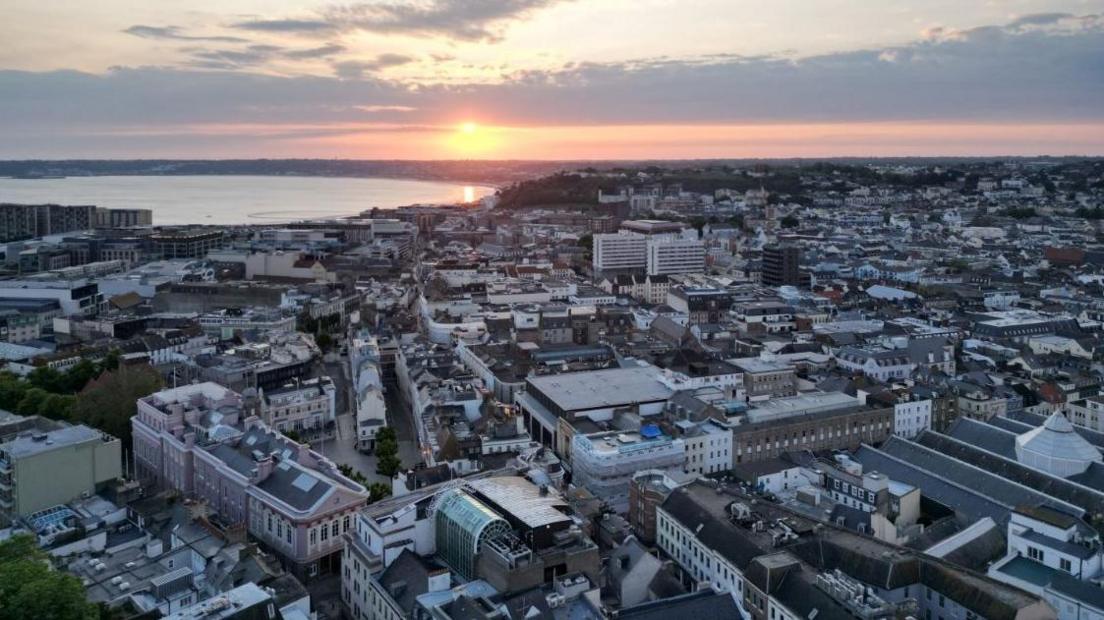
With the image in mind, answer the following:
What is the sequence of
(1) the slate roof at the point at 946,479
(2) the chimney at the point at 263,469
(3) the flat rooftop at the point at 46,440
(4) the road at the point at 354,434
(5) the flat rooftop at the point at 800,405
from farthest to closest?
1. (4) the road at the point at 354,434
2. (5) the flat rooftop at the point at 800,405
3. (1) the slate roof at the point at 946,479
4. (3) the flat rooftop at the point at 46,440
5. (2) the chimney at the point at 263,469

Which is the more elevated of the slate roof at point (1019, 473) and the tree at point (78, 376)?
the tree at point (78, 376)

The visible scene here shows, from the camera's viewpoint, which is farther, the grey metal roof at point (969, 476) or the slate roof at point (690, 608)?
the grey metal roof at point (969, 476)

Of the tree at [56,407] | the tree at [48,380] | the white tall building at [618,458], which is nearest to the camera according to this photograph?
the white tall building at [618,458]

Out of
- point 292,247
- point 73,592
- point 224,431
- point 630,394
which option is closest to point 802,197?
point 292,247

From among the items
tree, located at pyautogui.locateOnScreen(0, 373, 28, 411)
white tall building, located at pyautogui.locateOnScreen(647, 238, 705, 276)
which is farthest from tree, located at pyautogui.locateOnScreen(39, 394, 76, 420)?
white tall building, located at pyautogui.locateOnScreen(647, 238, 705, 276)

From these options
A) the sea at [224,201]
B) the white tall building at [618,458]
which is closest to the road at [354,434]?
the white tall building at [618,458]

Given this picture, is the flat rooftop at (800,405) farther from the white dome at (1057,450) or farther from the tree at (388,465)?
the tree at (388,465)

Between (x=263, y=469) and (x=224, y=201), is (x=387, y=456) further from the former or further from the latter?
(x=224, y=201)

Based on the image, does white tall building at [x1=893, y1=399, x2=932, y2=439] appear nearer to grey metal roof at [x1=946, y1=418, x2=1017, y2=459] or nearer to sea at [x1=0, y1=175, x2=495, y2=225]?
grey metal roof at [x1=946, y1=418, x2=1017, y2=459]
